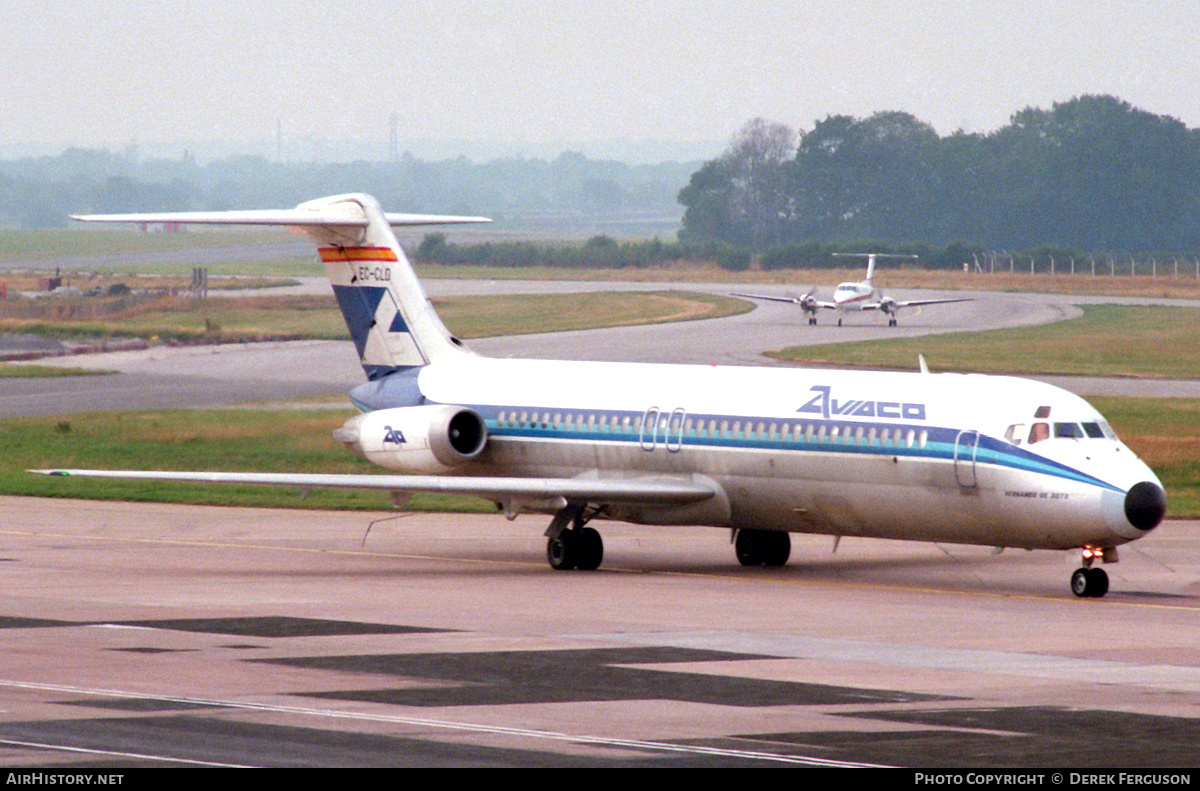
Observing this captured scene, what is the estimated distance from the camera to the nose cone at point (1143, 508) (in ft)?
79.5

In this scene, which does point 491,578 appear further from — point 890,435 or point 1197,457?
point 1197,457

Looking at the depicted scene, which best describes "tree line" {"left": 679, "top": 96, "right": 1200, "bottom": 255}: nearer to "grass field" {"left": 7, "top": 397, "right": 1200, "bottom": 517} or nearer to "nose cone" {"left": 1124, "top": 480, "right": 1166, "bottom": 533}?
"grass field" {"left": 7, "top": 397, "right": 1200, "bottom": 517}

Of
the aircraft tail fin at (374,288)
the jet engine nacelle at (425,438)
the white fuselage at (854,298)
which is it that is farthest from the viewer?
the white fuselage at (854,298)

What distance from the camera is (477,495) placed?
27531 mm

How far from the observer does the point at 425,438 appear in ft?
98.3

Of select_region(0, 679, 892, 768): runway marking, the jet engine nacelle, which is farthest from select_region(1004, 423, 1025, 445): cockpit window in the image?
select_region(0, 679, 892, 768): runway marking

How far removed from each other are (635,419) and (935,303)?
Answer: 5899 cm

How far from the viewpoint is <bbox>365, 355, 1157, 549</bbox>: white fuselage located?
25047mm

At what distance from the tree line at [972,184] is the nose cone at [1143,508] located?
350ft

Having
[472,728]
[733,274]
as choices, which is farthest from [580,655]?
[733,274]

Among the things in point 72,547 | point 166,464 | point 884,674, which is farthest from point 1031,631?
point 166,464

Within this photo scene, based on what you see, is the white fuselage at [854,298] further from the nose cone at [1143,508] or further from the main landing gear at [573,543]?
the nose cone at [1143,508]

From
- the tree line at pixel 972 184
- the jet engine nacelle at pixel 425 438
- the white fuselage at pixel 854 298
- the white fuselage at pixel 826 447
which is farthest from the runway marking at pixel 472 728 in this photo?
the tree line at pixel 972 184

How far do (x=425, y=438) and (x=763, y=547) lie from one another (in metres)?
5.47
